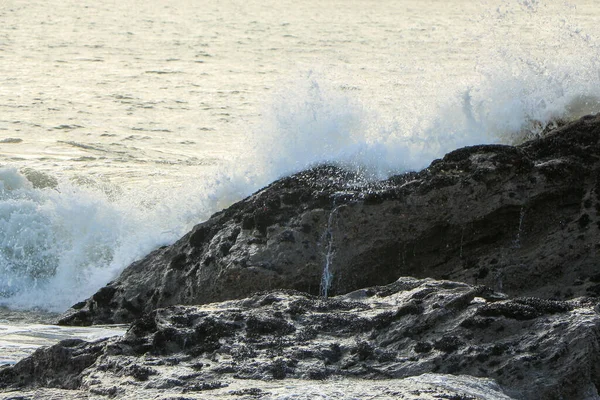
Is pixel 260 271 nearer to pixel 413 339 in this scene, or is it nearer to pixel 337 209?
pixel 337 209

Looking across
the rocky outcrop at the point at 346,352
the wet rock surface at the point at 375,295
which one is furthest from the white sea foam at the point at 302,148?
the rocky outcrop at the point at 346,352

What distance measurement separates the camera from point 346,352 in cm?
420

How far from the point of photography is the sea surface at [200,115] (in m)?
8.80

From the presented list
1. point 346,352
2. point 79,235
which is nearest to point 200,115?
point 79,235

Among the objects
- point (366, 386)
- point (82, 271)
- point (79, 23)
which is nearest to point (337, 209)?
point (366, 386)

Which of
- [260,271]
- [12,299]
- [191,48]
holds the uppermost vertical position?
[191,48]

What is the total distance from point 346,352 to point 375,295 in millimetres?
731

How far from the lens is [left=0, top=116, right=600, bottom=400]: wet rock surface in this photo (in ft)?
12.9

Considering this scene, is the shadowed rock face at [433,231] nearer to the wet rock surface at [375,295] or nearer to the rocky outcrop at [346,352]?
the wet rock surface at [375,295]

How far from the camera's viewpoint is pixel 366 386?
3830mm

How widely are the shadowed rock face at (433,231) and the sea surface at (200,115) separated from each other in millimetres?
827

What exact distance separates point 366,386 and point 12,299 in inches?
243

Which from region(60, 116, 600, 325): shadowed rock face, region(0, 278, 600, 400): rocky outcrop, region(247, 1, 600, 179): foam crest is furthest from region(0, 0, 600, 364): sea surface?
region(0, 278, 600, 400): rocky outcrop

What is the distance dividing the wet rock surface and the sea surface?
2.95 feet
